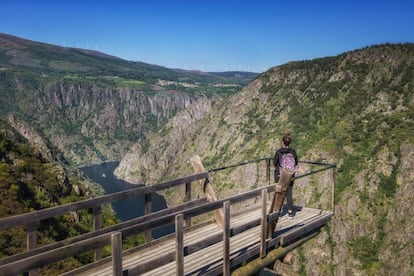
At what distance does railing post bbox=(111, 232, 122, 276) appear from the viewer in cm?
748

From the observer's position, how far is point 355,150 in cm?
13488

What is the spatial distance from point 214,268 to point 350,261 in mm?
118240

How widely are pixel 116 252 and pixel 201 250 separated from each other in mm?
4270

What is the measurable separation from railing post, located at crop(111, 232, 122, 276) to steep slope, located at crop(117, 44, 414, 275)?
108692 millimetres

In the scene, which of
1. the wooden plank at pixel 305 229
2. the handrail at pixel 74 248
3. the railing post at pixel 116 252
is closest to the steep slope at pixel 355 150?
the wooden plank at pixel 305 229

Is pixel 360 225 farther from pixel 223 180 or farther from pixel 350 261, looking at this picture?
pixel 223 180

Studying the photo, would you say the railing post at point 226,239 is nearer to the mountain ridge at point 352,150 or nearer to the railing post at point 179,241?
the railing post at point 179,241

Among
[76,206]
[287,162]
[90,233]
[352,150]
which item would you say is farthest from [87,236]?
[352,150]

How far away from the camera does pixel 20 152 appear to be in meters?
36.2

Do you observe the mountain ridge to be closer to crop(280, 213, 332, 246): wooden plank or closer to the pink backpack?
crop(280, 213, 332, 246): wooden plank

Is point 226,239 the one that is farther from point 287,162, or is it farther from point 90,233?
point 287,162

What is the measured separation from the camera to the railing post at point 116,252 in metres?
7.48

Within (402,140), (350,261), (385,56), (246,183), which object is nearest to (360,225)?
(350,261)

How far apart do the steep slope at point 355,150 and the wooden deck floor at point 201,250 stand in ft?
332
